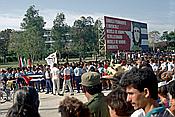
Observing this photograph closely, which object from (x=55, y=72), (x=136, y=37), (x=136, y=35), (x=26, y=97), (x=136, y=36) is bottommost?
(x=55, y=72)

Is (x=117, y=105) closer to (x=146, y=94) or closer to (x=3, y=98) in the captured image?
(x=146, y=94)

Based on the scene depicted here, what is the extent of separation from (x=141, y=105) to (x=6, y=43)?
89.6 m

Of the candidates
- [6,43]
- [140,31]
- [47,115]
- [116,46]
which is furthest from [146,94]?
[6,43]

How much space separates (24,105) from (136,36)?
3481cm

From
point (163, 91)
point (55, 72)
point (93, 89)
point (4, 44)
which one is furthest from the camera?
point (4, 44)

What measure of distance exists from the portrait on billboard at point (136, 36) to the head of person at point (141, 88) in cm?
3349

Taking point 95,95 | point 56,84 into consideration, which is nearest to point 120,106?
point 95,95

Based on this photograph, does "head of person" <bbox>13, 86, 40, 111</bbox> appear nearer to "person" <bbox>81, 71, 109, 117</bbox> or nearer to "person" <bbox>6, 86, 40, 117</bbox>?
"person" <bbox>6, 86, 40, 117</bbox>

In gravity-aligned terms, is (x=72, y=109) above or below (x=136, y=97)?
below

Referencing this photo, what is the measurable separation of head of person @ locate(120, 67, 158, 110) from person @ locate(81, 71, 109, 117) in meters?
1.17

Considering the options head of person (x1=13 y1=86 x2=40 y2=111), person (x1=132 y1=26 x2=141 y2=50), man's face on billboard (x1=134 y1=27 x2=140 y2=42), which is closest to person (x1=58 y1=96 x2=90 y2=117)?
head of person (x1=13 y1=86 x2=40 y2=111)

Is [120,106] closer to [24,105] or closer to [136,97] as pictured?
[136,97]

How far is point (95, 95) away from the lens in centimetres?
416

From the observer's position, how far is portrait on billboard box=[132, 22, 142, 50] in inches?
1439
